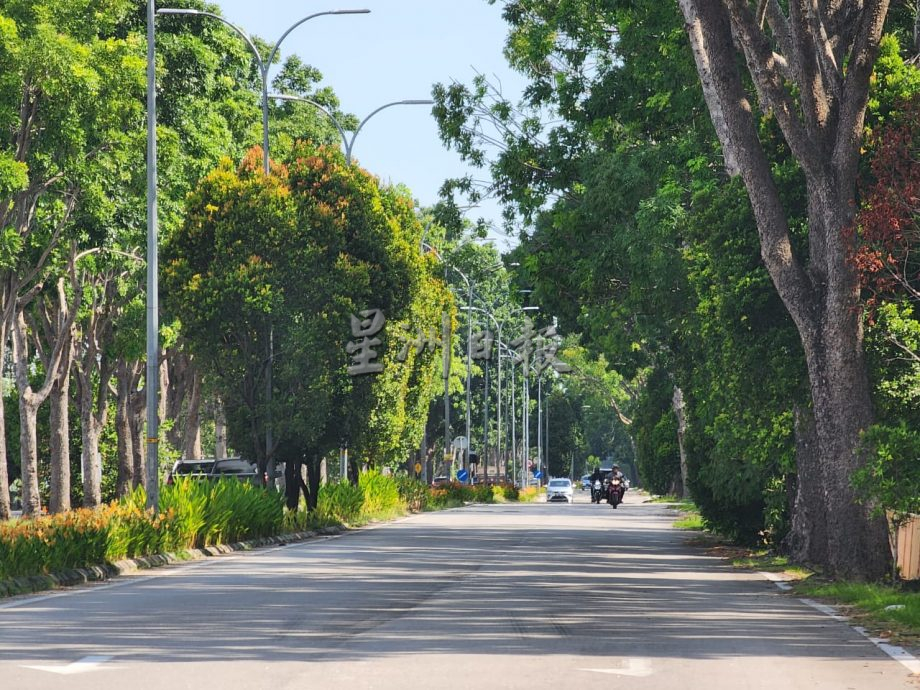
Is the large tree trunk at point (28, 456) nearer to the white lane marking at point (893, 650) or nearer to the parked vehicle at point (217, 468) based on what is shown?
the parked vehicle at point (217, 468)

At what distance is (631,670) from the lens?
480 inches

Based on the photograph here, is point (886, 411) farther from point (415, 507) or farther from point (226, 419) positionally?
point (415, 507)

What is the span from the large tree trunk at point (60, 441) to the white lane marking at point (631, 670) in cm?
3250

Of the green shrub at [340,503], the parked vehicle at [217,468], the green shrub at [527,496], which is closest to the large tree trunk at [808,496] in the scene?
the green shrub at [340,503]

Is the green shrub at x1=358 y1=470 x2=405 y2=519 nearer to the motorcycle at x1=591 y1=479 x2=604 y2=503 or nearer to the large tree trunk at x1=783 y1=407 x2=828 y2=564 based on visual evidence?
the large tree trunk at x1=783 y1=407 x2=828 y2=564

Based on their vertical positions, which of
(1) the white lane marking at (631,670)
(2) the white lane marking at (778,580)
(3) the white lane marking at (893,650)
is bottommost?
(2) the white lane marking at (778,580)

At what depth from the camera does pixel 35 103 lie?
33.0 m

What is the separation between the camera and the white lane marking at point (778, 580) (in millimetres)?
22344

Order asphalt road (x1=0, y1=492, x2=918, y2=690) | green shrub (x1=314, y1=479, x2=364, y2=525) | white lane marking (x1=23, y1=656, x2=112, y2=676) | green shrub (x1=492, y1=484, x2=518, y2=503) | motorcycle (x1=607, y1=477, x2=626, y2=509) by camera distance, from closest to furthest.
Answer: asphalt road (x1=0, y1=492, x2=918, y2=690), white lane marking (x1=23, y1=656, x2=112, y2=676), green shrub (x1=314, y1=479, x2=364, y2=525), motorcycle (x1=607, y1=477, x2=626, y2=509), green shrub (x1=492, y1=484, x2=518, y2=503)

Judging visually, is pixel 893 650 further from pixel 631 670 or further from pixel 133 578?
pixel 133 578

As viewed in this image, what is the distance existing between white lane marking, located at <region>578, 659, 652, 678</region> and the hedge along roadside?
934cm

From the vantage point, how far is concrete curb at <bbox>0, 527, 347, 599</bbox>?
65.4 feet

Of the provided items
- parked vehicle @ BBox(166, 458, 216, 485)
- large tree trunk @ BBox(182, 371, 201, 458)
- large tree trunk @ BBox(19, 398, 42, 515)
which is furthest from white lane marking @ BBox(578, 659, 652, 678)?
large tree trunk @ BBox(182, 371, 201, 458)

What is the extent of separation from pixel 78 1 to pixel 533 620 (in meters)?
21.2
